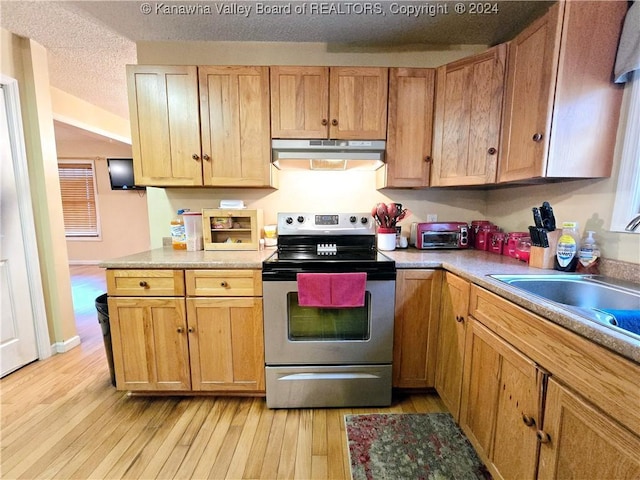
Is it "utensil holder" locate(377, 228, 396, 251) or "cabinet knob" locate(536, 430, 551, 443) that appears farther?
"utensil holder" locate(377, 228, 396, 251)

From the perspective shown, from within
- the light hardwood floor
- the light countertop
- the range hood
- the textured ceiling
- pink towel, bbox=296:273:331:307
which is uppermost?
the textured ceiling

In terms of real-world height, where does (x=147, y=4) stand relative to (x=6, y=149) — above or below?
above

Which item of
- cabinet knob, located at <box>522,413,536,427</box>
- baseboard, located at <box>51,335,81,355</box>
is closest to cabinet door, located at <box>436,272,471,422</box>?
cabinet knob, located at <box>522,413,536,427</box>

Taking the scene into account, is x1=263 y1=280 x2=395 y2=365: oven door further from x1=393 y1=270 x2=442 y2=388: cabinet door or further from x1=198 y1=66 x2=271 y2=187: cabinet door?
x1=198 y1=66 x2=271 y2=187: cabinet door

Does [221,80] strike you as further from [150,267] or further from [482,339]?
[482,339]

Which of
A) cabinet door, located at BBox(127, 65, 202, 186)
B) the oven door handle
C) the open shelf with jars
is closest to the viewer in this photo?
the oven door handle

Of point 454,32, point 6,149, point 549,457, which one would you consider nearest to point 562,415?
point 549,457

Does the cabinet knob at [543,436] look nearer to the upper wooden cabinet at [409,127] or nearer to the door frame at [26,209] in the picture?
the upper wooden cabinet at [409,127]

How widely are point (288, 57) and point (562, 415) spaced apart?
2.45m

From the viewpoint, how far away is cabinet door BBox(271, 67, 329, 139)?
1.79 m

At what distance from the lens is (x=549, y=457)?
852 mm

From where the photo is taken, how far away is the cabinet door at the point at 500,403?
0.94m

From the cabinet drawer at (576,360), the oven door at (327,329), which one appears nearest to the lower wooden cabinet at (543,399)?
the cabinet drawer at (576,360)

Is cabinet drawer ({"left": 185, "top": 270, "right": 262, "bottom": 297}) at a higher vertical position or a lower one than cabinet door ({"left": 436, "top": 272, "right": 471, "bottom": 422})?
higher
